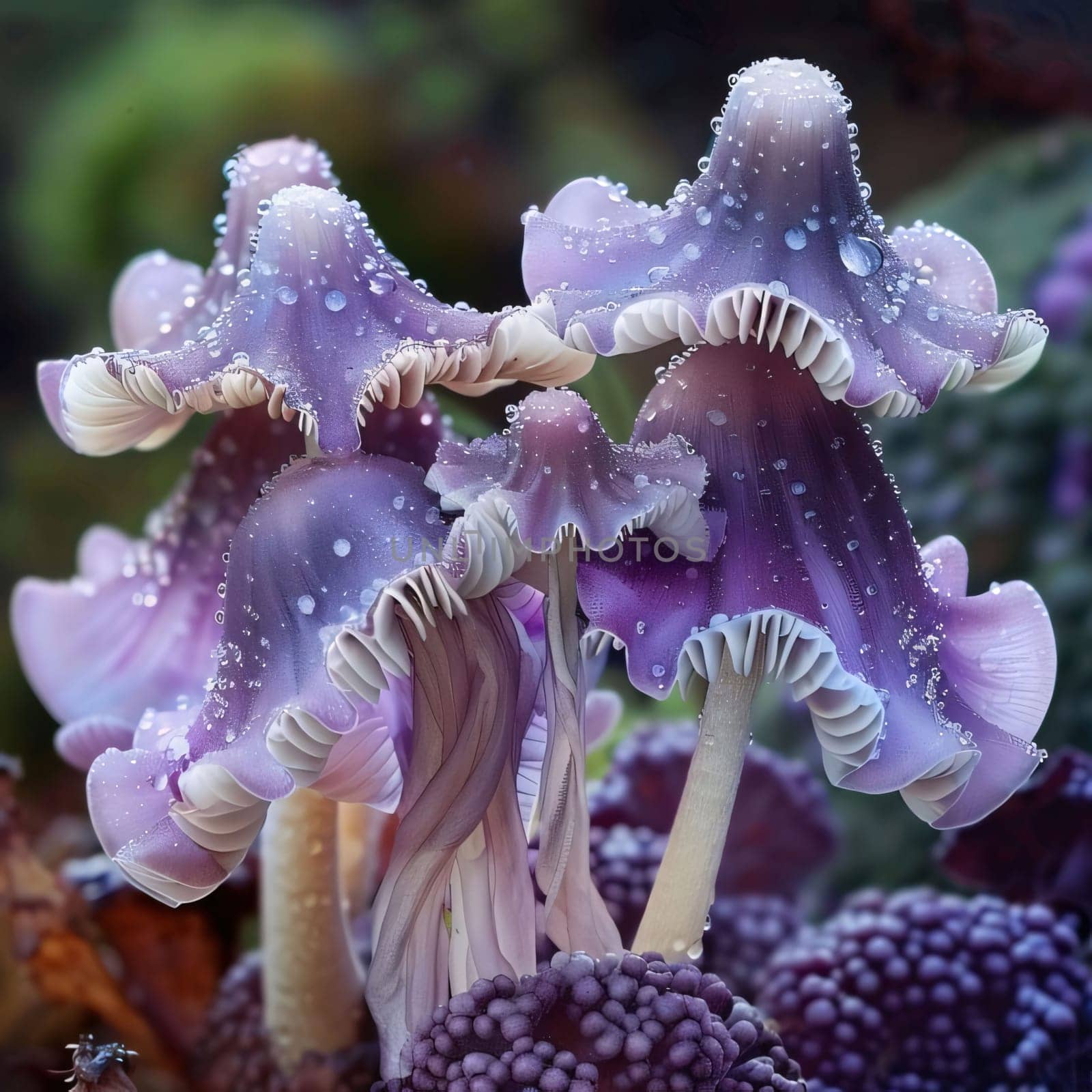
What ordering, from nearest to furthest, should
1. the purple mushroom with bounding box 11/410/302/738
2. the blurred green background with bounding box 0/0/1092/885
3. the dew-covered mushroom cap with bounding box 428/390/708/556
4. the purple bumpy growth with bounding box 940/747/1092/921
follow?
the dew-covered mushroom cap with bounding box 428/390/708/556
the purple mushroom with bounding box 11/410/302/738
the purple bumpy growth with bounding box 940/747/1092/921
the blurred green background with bounding box 0/0/1092/885

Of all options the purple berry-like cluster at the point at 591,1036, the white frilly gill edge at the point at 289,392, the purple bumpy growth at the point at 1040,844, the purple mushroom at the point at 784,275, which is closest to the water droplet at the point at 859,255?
the purple mushroom at the point at 784,275

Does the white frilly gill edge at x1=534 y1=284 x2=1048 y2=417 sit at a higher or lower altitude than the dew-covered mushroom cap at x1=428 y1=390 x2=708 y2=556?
higher

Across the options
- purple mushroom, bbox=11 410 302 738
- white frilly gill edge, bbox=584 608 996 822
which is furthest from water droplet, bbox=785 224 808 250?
purple mushroom, bbox=11 410 302 738

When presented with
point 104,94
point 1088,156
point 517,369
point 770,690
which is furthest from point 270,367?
point 1088,156

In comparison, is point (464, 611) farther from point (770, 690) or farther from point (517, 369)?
point (770, 690)

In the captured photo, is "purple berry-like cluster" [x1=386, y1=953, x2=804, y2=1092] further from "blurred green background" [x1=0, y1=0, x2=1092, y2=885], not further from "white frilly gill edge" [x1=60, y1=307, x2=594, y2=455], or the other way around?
"blurred green background" [x1=0, y1=0, x2=1092, y2=885]

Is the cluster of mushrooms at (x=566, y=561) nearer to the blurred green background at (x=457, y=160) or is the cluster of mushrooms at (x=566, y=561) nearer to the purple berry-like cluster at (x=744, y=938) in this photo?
the purple berry-like cluster at (x=744, y=938)

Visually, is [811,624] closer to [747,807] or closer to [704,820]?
[704,820]
